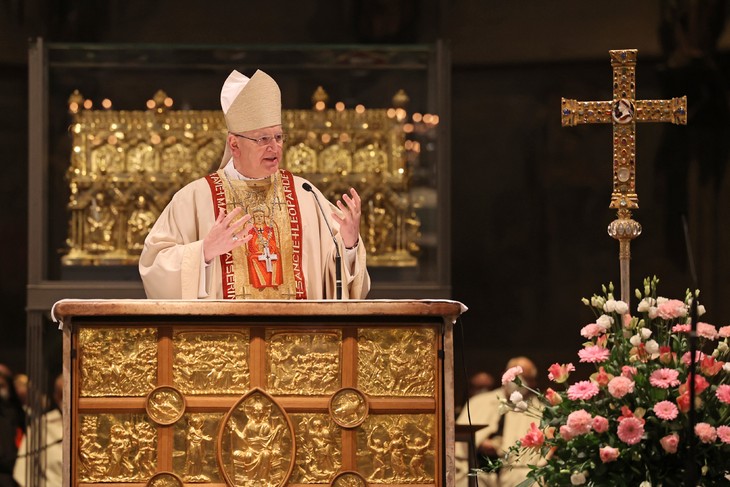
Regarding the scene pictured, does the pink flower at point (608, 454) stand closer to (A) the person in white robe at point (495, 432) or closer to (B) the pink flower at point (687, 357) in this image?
(B) the pink flower at point (687, 357)

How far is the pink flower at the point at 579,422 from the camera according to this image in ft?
17.1

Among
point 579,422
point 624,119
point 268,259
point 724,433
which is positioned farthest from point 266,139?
point 724,433

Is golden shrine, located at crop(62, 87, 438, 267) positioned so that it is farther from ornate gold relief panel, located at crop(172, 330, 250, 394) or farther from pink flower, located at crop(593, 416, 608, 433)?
pink flower, located at crop(593, 416, 608, 433)

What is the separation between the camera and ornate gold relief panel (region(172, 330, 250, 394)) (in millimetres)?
5426

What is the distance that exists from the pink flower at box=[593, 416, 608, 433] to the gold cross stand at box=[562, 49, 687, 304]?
1.05 meters

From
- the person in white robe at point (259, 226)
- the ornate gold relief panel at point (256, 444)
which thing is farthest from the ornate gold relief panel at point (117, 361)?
the person in white robe at point (259, 226)

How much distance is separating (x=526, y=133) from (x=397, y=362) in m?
3.98

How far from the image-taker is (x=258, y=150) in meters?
6.54

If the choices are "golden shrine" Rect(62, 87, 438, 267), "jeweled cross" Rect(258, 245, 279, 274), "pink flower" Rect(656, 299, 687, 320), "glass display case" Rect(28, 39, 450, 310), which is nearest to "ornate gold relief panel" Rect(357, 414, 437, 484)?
"pink flower" Rect(656, 299, 687, 320)

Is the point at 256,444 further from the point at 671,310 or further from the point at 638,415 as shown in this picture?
the point at 671,310

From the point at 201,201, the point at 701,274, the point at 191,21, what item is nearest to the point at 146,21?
the point at 191,21

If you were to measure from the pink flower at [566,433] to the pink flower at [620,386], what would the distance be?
0.21 metres

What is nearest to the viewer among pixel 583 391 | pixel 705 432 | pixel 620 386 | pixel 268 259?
pixel 705 432

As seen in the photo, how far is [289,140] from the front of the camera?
9133mm
